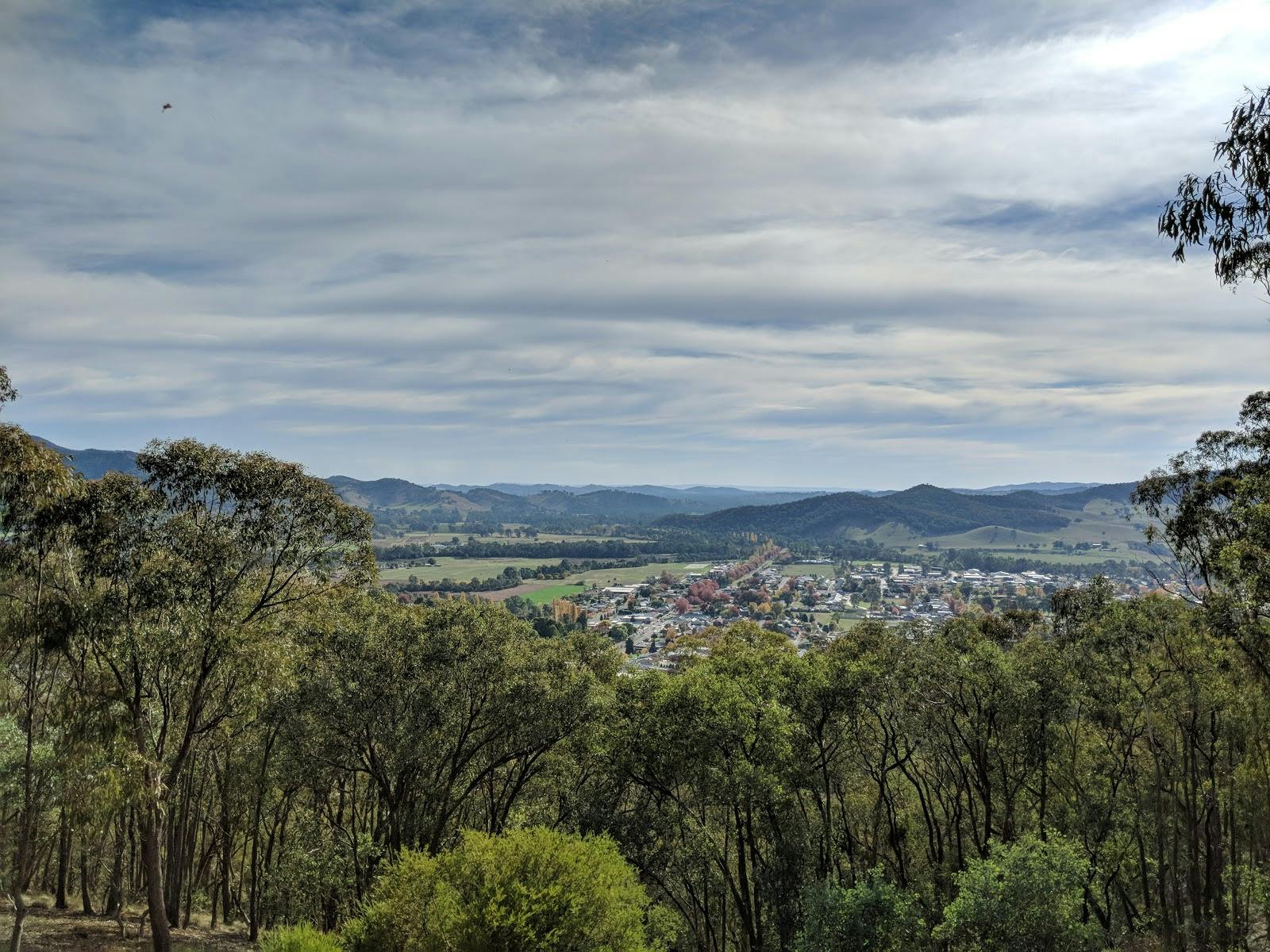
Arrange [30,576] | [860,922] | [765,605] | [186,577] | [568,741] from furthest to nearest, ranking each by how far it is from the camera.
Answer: [765,605] < [568,741] < [860,922] < [186,577] < [30,576]

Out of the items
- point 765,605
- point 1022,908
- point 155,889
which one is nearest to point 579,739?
point 155,889

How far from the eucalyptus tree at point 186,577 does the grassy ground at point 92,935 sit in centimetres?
632

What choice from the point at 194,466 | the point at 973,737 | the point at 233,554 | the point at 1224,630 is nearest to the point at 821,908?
the point at 973,737

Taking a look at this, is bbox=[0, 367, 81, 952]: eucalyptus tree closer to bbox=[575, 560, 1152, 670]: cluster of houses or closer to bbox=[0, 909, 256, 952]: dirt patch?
bbox=[0, 909, 256, 952]: dirt patch

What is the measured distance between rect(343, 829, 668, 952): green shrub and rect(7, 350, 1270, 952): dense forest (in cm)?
8

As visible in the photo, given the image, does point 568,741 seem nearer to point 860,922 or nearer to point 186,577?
point 860,922

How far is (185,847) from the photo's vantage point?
95.1ft

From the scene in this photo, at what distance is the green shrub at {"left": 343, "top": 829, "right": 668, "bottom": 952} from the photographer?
52.1 feet

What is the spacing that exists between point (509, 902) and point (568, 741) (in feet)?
26.5

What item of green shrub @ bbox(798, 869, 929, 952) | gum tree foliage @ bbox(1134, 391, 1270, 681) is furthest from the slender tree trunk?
gum tree foliage @ bbox(1134, 391, 1270, 681)

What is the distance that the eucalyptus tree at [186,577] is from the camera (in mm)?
17109

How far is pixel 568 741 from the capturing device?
951 inches

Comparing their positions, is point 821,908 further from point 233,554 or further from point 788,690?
point 233,554

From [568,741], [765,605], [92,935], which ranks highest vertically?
[568,741]
